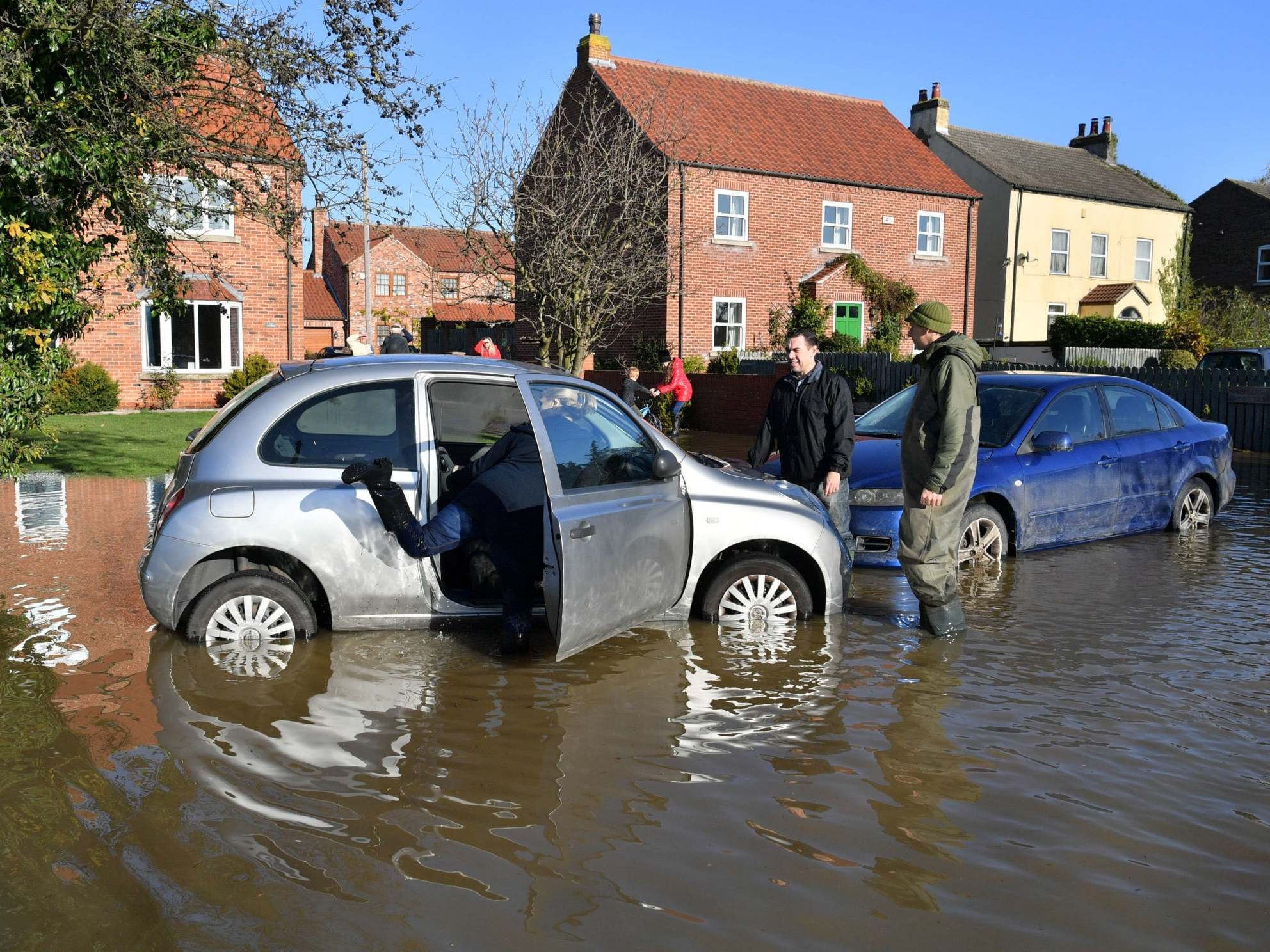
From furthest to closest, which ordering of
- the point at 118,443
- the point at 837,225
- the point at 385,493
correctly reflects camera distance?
the point at 837,225 < the point at 118,443 < the point at 385,493

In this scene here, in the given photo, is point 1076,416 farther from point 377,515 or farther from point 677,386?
point 677,386

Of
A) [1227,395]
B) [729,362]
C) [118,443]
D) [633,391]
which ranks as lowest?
[118,443]

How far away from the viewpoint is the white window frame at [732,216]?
1149 inches

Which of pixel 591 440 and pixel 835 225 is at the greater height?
pixel 835 225

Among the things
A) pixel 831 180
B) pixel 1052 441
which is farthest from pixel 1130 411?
pixel 831 180

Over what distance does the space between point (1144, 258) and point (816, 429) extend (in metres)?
38.2

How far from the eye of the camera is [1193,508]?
34.4 ft

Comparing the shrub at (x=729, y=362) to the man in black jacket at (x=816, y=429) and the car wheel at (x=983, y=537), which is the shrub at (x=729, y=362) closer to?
the car wheel at (x=983, y=537)

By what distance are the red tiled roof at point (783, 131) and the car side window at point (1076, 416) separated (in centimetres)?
1866

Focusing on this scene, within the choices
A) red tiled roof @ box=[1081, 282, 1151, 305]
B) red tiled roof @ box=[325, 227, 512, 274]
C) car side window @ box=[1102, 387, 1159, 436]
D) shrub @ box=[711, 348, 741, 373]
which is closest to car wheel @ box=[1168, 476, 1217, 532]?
car side window @ box=[1102, 387, 1159, 436]

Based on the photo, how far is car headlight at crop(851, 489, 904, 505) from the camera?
8.22 meters

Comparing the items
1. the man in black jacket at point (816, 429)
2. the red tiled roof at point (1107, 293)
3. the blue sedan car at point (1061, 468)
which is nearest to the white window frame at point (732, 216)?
the red tiled roof at point (1107, 293)

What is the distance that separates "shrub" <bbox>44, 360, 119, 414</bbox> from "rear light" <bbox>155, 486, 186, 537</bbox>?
18850mm

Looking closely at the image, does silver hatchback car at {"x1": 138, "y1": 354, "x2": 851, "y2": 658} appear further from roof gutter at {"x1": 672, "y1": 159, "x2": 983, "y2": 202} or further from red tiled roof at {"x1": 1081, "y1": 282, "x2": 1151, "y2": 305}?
red tiled roof at {"x1": 1081, "y1": 282, "x2": 1151, "y2": 305}
